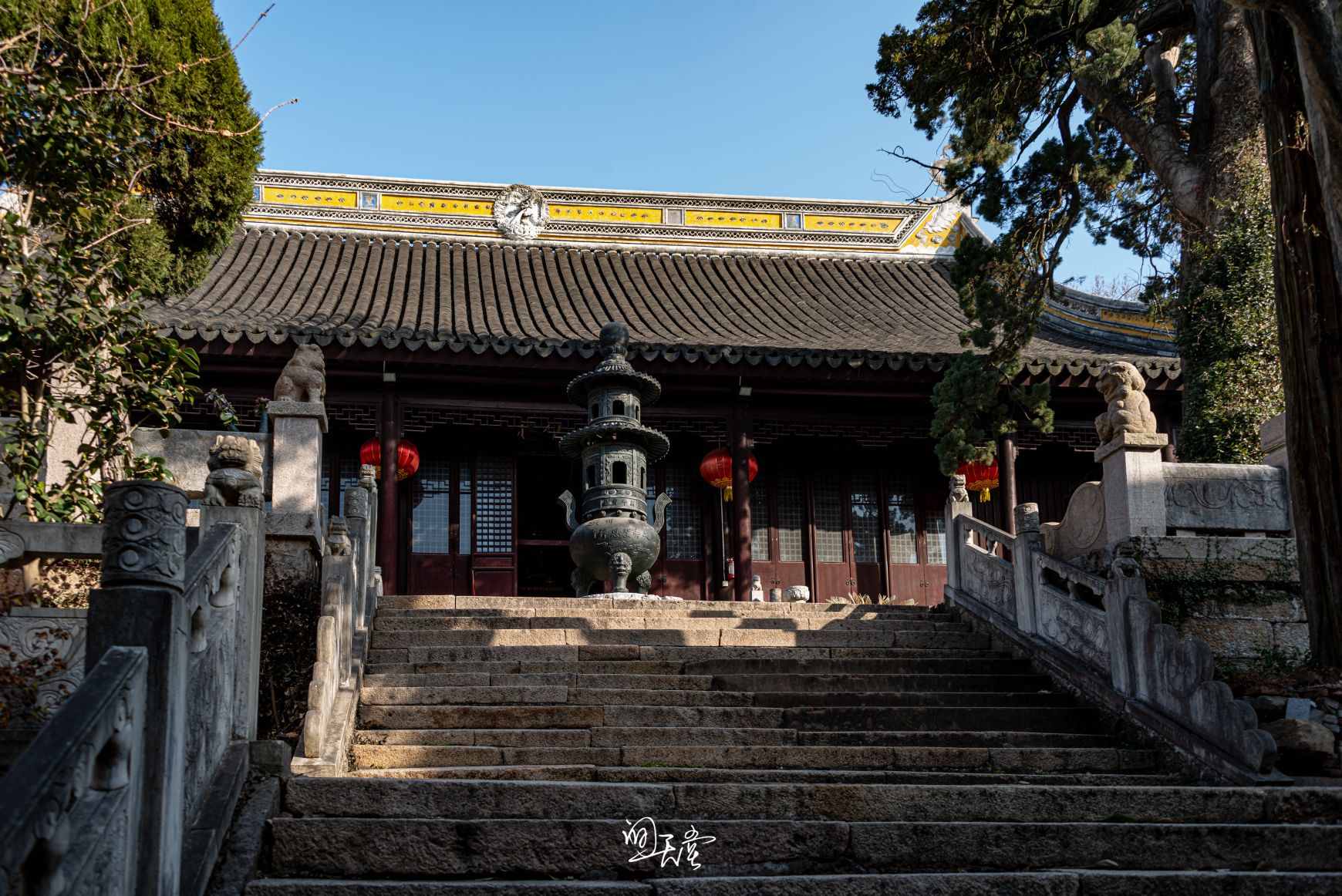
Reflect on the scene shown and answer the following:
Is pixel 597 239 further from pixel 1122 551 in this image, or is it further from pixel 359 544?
pixel 1122 551

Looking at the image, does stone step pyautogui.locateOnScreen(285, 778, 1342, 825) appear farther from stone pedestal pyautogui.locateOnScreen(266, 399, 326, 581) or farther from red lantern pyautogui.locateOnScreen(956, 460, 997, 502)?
red lantern pyautogui.locateOnScreen(956, 460, 997, 502)

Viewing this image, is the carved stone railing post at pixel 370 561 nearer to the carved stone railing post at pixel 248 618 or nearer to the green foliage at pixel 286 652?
the green foliage at pixel 286 652

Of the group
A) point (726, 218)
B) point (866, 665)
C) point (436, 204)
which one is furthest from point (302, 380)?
point (726, 218)

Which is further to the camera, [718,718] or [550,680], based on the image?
[550,680]

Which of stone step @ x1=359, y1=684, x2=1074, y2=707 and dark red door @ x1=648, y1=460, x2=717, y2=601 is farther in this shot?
dark red door @ x1=648, y1=460, x2=717, y2=601

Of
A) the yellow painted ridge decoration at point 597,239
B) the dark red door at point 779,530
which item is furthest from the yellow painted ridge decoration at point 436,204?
the dark red door at point 779,530

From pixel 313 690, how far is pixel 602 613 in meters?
3.43

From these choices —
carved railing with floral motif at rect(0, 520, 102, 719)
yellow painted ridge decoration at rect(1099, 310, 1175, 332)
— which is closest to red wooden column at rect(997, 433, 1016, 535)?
yellow painted ridge decoration at rect(1099, 310, 1175, 332)

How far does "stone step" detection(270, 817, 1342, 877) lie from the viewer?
443cm

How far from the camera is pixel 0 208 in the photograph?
7504mm

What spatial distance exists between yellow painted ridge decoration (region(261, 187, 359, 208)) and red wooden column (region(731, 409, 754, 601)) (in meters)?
6.58

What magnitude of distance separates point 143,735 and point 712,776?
286 centimetres

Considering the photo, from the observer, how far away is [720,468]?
13508 millimetres

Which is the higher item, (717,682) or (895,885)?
(717,682)
